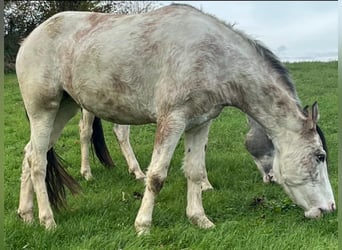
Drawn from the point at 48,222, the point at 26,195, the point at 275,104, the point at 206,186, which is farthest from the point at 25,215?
the point at 275,104

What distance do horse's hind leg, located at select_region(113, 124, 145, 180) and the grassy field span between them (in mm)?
144

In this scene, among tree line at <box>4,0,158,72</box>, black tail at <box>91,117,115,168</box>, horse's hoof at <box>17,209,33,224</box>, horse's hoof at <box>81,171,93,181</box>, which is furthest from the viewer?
tree line at <box>4,0,158,72</box>

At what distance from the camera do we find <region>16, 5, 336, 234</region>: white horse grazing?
4648 millimetres

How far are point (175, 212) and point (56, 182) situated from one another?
124 cm

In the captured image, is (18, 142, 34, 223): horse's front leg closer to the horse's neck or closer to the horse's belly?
the horse's belly

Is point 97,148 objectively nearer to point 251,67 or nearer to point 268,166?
point 268,166

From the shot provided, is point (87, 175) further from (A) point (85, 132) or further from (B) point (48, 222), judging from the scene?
(B) point (48, 222)

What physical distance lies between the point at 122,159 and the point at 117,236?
393 centimetres

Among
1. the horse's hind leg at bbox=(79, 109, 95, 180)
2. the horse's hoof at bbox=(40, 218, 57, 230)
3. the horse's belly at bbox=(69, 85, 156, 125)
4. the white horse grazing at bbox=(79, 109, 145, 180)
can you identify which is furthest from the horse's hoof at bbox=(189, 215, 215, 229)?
the horse's hind leg at bbox=(79, 109, 95, 180)

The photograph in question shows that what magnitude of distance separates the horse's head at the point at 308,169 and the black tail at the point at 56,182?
2.16 metres

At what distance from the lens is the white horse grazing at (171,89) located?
4.65 m

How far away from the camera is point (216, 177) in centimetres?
701

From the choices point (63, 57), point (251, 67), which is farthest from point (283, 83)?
point (63, 57)

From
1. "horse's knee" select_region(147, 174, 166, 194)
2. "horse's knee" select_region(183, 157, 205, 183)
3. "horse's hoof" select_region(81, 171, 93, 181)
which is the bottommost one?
"horse's hoof" select_region(81, 171, 93, 181)
